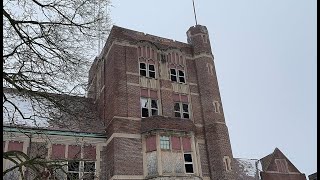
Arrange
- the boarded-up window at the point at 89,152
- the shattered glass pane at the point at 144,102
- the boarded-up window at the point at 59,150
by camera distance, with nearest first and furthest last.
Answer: the boarded-up window at the point at 59,150
the boarded-up window at the point at 89,152
the shattered glass pane at the point at 144,102

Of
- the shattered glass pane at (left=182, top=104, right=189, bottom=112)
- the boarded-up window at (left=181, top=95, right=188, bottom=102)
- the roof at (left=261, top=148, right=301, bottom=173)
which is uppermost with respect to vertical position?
the boarded-up window at (left=181, top=95, right=188, bottom=102)


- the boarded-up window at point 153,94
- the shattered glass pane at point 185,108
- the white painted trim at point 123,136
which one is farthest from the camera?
the shattered glass pane at point 185,108

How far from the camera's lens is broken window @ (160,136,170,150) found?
24.9 meters

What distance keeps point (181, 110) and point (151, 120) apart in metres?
3.67

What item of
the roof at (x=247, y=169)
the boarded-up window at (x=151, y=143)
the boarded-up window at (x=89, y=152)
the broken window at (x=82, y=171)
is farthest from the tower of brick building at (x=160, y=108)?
the broken window at (x=82, y=171)

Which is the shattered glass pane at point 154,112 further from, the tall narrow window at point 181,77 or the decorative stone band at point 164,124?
the tall narrow window at point 181,77

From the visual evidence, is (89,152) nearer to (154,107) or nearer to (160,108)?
(154,107)

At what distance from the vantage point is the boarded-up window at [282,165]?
32056 millimetres

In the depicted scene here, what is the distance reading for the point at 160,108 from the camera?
2759cm

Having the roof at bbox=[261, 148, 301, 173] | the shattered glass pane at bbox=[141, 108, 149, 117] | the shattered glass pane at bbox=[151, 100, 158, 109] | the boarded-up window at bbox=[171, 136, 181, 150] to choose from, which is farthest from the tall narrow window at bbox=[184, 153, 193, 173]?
the roof at bbox=[261, 148, 301, 173]

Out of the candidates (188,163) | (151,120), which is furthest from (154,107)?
(188,163)

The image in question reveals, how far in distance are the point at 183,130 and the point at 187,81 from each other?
213 inches

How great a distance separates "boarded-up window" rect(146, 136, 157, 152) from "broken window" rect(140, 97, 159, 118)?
2.29 metres

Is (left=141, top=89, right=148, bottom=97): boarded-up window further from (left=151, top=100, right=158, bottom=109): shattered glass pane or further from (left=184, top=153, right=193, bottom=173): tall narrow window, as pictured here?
(left=184, top=153, right=193, bottom=173): tall narrow window
